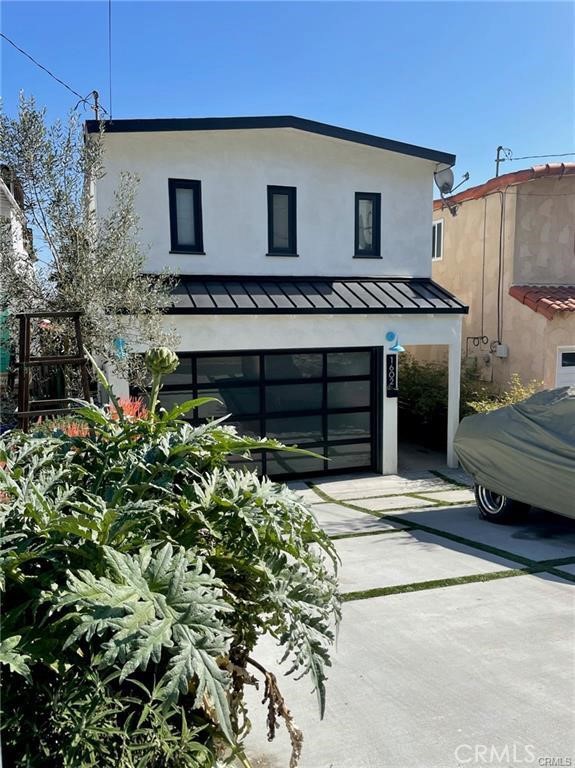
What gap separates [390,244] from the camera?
11789mm

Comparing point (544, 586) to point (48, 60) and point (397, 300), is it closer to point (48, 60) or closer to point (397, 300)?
point (397, 300)

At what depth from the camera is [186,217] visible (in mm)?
10430

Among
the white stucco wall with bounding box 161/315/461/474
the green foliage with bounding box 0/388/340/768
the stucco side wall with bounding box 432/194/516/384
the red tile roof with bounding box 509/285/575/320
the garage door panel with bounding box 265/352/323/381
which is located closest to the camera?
the green foliage with bounding box 0/388/340/768

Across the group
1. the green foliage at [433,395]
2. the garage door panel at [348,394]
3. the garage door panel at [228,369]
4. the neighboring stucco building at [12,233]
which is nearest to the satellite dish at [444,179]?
the green foliage at [433,395]

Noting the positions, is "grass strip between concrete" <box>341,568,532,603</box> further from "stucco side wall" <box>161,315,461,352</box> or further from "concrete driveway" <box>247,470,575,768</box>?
"stucco side wall" <box>161,315,461,352</box>

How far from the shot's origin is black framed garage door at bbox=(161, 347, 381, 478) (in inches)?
405

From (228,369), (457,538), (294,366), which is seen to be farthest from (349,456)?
(457,538)

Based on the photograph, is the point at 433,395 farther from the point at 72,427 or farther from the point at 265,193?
the point at 72,427

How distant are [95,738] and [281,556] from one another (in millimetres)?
909

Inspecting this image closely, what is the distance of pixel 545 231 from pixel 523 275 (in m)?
1.17

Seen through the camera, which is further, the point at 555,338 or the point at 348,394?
the point at 555,338

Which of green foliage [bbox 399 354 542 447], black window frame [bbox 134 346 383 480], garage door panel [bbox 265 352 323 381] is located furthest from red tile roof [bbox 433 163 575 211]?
garage door panel [bbox 265 352 323 381]

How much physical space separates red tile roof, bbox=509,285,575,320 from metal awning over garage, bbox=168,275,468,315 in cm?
Answer: 214

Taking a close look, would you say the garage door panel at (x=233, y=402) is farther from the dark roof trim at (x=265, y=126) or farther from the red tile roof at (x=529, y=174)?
the red tile roof at (x=529, y=174)
